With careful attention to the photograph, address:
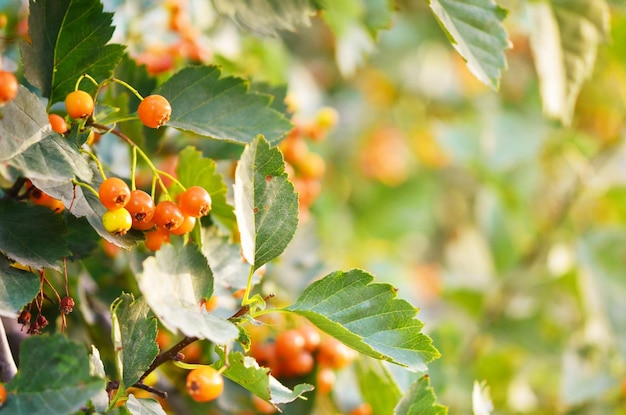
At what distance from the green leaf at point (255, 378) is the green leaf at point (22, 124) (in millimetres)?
211

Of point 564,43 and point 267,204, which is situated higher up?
point 267,204

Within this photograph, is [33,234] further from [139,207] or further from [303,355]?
[303,355]

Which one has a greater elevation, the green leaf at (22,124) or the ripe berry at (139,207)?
the green leaf at (22,124)

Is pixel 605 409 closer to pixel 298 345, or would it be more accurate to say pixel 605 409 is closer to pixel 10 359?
pixel 298 345

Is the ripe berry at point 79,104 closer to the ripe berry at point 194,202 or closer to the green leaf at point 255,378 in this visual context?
the ripe berry at point 194,202

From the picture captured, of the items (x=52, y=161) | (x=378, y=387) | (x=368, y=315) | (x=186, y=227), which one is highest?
(x=52, y=161)

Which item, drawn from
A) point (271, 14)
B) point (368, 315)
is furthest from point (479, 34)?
point (368, 315)

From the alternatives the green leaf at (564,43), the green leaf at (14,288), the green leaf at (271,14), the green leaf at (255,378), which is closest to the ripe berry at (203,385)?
the green leaf at (255,378)

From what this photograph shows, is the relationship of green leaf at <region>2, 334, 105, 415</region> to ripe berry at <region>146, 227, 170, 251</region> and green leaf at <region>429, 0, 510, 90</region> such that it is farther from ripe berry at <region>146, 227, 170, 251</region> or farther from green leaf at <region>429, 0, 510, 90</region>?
green leaf at <region>429, 0, 510, 90</region>

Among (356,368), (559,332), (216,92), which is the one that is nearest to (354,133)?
(559,332)

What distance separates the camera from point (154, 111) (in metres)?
0.52

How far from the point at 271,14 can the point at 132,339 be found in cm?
35

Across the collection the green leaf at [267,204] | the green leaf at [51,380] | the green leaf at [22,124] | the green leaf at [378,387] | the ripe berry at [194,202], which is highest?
the green leaf at [22,124]

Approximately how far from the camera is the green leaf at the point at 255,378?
1.53 ft
